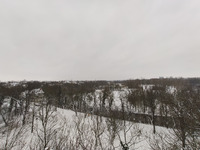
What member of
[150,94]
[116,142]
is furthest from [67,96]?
[116,142]

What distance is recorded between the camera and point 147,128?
35188mm

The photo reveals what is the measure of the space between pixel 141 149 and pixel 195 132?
18555mm

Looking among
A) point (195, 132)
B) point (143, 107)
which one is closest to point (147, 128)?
point (143, 107)

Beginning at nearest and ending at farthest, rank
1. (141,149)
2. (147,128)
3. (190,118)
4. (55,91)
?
(190,118), (141,149), (147,128), (55,91)

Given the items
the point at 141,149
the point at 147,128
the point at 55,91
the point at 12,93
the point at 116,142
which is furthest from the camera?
the point at 55,91

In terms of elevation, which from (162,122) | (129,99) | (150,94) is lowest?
(162,122)

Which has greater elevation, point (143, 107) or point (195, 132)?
point (195, 132)

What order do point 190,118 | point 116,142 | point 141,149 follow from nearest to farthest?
point 190,118 → point 141,149 → point 116,142

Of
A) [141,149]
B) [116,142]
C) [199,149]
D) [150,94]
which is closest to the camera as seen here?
[199,149]

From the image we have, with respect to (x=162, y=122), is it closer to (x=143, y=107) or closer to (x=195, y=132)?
(x=143, y=107)

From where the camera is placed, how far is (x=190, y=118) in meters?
7.11

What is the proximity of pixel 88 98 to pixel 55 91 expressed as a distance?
623 inches

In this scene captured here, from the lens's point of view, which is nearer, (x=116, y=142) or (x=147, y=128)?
(x=116, y=142)

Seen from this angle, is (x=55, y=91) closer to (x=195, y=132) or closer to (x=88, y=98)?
(x=88, y=98)
